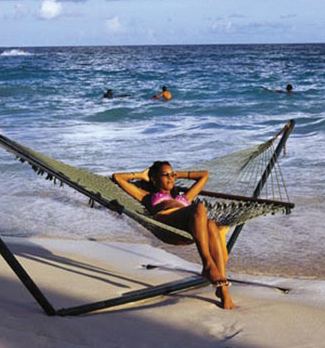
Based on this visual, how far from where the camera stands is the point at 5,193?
6.40 metres

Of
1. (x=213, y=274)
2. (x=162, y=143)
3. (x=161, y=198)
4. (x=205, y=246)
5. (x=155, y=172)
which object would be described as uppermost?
(x=155, y=172)

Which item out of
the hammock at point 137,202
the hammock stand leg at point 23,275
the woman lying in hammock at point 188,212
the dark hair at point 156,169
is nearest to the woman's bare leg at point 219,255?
the woman lying in hammock at point 188,212

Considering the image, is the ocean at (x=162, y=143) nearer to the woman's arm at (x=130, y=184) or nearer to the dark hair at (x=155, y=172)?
the dark hair at (x=155, y=172)

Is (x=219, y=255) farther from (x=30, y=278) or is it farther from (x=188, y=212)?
(x=30, y=278)

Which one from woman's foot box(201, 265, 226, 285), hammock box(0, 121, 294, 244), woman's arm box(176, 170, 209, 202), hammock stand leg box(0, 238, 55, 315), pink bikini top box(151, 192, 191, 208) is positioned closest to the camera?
hammock stand leg box(0, 238, 55, 315)

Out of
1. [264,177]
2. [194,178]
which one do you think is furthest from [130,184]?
[264,177]

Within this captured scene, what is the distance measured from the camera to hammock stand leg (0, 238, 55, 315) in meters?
2.71

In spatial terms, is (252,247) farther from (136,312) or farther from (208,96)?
(208,96)

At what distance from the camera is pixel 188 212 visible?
10.7ft

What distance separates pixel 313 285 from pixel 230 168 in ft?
3.37

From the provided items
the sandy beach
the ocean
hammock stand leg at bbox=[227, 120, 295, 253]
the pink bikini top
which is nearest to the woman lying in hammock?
the pink bikini top

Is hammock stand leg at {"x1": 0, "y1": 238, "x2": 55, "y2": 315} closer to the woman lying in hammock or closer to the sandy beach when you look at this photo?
the sandy beach

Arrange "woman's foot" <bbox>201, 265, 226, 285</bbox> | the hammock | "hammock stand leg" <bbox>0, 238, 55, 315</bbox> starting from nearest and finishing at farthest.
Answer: "hammock stand leg" <bbox>0, 238, 55, 315</bbox> → the hammock → "woman's foot" <bbox>201, 265, 226, 285</bbox>

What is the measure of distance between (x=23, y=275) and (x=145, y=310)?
0.63m
